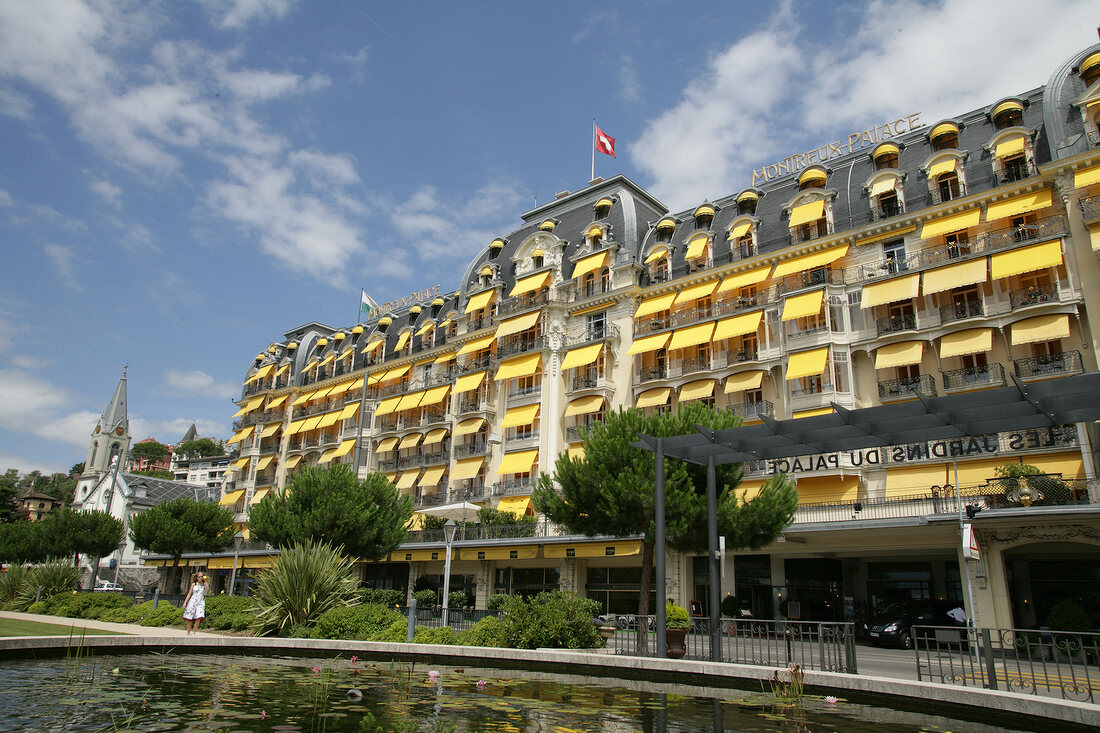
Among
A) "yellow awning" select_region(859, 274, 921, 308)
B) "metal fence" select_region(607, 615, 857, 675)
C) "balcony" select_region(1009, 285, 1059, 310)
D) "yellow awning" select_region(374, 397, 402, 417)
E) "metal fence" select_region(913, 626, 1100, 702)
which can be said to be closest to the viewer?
"metal fence" select_region(913, 626, 1100, 702)

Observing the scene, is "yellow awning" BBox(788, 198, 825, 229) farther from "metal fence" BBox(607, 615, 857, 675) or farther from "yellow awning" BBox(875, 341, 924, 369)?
"metal fence" BBox(607, 615, 857, 675)

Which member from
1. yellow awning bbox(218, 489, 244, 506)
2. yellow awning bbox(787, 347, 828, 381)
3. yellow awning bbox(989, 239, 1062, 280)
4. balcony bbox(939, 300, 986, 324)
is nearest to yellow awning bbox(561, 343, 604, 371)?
yellow awning bbox(787, 347, 828, 381)

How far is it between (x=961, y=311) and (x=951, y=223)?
3677 millimetres

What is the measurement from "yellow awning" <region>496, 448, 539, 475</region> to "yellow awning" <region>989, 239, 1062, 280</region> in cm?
2332

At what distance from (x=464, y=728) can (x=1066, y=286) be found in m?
28.8

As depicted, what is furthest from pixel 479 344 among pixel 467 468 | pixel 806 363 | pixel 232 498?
pixel 232 498

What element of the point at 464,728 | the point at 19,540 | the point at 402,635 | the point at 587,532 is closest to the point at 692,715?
the point at 464,728

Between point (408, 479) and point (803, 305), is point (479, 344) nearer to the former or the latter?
point (408, 479)

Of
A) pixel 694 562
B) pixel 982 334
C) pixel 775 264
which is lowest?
pixel 694 562

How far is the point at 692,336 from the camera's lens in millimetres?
35188

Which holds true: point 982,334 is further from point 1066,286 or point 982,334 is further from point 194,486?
point 194,486

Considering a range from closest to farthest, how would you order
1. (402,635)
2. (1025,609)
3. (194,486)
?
(402,635) → (1025,609) → (194,486)

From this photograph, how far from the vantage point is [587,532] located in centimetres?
2222

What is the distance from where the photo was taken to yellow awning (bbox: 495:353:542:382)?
135ft
